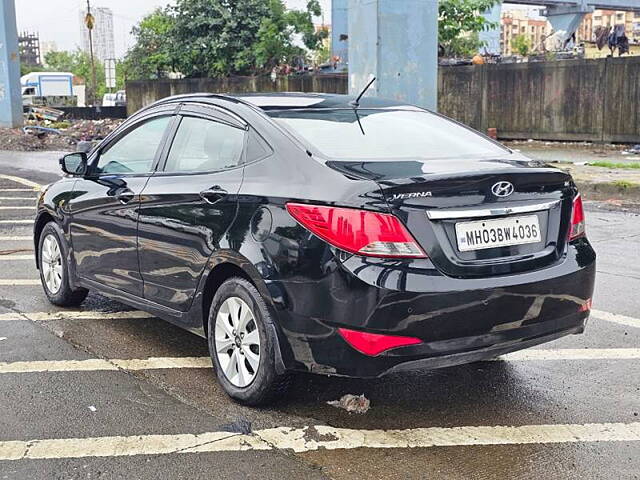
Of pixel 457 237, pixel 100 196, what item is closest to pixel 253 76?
pixel 100 196

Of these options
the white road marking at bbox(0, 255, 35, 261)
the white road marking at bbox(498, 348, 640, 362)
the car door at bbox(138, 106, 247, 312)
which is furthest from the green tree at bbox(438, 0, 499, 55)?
the car door at bbox(138, 106, 247, 312)

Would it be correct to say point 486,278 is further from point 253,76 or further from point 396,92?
point 253,76

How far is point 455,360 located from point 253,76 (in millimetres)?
28313

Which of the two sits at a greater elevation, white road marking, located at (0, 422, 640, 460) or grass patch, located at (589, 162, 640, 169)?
grass patch, located at (589, 162, 640, 169)

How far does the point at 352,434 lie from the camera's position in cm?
394

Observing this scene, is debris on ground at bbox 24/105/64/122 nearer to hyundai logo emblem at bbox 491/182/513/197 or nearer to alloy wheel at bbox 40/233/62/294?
alloy wheel at bbox 40/233/62/294

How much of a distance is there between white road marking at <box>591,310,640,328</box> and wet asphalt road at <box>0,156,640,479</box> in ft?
0.27

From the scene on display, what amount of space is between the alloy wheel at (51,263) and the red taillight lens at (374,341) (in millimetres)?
3268

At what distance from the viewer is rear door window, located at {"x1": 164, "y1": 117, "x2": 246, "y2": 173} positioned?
4586 millimetres

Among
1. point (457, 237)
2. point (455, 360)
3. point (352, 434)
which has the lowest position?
point (352, 434)

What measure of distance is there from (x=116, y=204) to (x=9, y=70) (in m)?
27.8

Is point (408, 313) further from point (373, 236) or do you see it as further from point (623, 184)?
point (623, 184)

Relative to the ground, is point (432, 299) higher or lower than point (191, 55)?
lower

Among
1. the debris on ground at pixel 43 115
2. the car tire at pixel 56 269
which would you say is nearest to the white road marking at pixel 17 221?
the car tire at pixel 56 269
